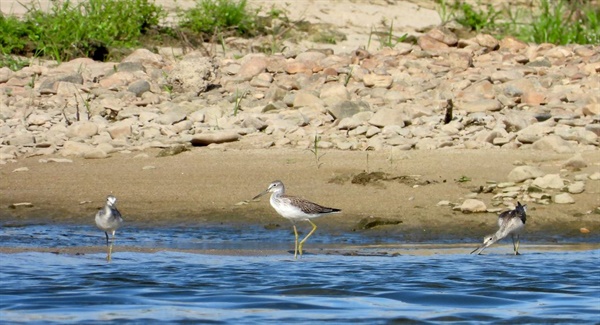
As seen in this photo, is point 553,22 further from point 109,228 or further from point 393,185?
point 109,228

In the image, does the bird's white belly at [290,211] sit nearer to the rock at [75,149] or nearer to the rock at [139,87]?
the rock at [75,149]

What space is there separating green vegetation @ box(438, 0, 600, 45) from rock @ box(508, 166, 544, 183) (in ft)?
18.7

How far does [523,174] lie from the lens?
1024 cm

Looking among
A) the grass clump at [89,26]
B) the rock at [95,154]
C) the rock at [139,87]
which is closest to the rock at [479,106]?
the rock at [139,87]

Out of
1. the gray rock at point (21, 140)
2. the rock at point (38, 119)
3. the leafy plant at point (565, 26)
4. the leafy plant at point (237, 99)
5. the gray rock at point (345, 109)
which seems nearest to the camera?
the gray rock at point (21, 140)

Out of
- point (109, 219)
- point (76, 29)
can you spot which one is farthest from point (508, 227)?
point (76, 29)

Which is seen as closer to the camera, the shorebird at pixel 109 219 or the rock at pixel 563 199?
the shorebird at pixel 109 219

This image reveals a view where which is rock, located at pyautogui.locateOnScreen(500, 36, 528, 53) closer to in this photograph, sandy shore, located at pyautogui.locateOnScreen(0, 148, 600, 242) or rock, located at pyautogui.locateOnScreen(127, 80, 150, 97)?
sandy shore, located at pyautogui.locateOnScreen(0, 148, 600, 242)

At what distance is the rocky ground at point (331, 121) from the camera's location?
1036 cm

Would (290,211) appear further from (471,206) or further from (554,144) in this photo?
(554,144)

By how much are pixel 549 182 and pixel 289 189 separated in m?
2.24

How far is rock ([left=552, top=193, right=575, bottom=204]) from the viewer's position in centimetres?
981

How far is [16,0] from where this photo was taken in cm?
1645

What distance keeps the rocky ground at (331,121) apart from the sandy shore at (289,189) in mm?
28
